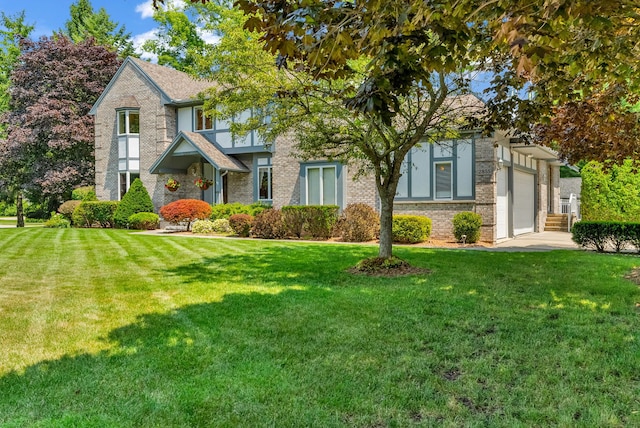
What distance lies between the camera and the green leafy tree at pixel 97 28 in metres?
36.3

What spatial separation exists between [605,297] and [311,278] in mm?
4490

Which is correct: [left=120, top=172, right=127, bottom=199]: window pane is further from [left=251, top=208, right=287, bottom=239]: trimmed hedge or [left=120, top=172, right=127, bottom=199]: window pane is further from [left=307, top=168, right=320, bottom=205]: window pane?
[left=307, top=168, right=320, bottom=205]: window pane

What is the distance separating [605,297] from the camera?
6.33 meters

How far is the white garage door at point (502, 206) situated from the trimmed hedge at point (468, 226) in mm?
1525

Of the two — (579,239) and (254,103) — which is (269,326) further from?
(579,239)

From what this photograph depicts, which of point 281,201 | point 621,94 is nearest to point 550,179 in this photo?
point 281,201

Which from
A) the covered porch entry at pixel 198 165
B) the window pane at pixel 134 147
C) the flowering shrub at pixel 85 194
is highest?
the window pane at pixel 134 147

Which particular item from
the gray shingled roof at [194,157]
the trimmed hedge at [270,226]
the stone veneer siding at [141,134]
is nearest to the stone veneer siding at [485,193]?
the trimmed hedge at [270,226]

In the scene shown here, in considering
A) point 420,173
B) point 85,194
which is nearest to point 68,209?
point 85,194

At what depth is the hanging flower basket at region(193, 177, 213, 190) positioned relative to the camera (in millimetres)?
21594

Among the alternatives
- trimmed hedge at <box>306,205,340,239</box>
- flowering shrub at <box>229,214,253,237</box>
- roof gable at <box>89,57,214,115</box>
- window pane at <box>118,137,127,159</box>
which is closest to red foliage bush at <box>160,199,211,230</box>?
flowering shrub at <box>229,214,253,237</box>

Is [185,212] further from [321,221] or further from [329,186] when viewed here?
[321,221]

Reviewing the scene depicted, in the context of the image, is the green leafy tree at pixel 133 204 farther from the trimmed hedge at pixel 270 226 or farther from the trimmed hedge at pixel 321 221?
A: the trimmed hedge at pixel 321 221

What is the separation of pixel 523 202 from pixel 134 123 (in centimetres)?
1954
